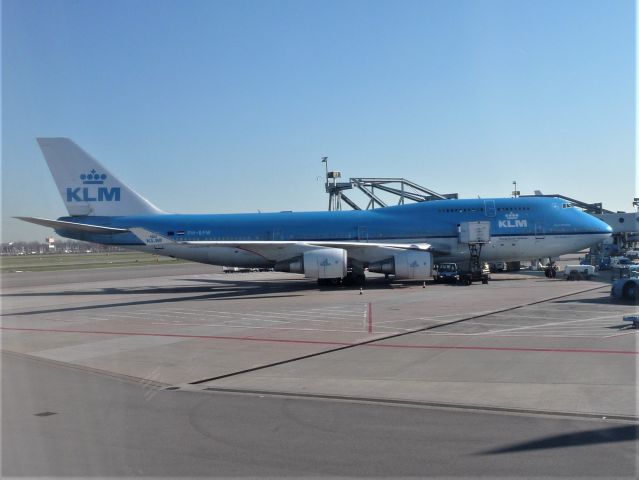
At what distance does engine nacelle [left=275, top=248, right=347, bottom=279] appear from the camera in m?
33.0

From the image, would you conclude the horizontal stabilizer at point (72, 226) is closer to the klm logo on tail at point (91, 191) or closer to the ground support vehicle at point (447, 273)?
the klm logo on tail at point (91, 191)

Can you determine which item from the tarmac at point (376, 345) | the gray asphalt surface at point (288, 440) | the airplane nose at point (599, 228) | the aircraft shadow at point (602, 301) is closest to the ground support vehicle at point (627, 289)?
the aircraft shadow at point (602, 301)

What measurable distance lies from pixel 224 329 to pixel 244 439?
11280 mm

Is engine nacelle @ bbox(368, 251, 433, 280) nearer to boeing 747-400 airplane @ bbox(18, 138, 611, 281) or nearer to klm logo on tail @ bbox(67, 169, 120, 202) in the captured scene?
boeing 747-400 airplane @ bbox(18, 138, 611, 281)

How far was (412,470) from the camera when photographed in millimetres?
6781

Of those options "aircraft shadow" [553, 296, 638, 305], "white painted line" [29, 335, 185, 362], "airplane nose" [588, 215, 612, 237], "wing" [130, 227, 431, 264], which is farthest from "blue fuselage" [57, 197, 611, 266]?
"white painted line" [29, 335, 185, 362]

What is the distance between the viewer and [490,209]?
3675 centimetres

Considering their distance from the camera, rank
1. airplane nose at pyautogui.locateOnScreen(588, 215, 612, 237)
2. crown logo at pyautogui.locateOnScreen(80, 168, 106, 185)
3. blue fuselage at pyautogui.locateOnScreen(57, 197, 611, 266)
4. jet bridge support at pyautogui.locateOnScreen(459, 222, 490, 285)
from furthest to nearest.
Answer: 1. crown logo at pyautogui.locateOnScreen(80, 168, 106, 185)
2. airplane nose at pyautogui.locateOnScreen(588, 215, 612, 237)
3. blue fuselage at pyautogui.locateOnScreen(57, 197, 611, 266)
4. jet bridge support at pyautogui.locateOnScreen(459, 222, 490, 285)

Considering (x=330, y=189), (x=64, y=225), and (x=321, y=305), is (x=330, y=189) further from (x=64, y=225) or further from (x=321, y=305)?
(x=321, y=305)

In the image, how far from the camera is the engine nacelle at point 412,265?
110 feet

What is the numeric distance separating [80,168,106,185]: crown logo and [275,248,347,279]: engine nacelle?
12.8 metres

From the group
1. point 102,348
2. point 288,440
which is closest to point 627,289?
point 102,348

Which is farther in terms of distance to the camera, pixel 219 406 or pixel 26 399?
pixel 26 399

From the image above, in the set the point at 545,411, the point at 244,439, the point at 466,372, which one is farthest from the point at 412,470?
the point at 466,372
